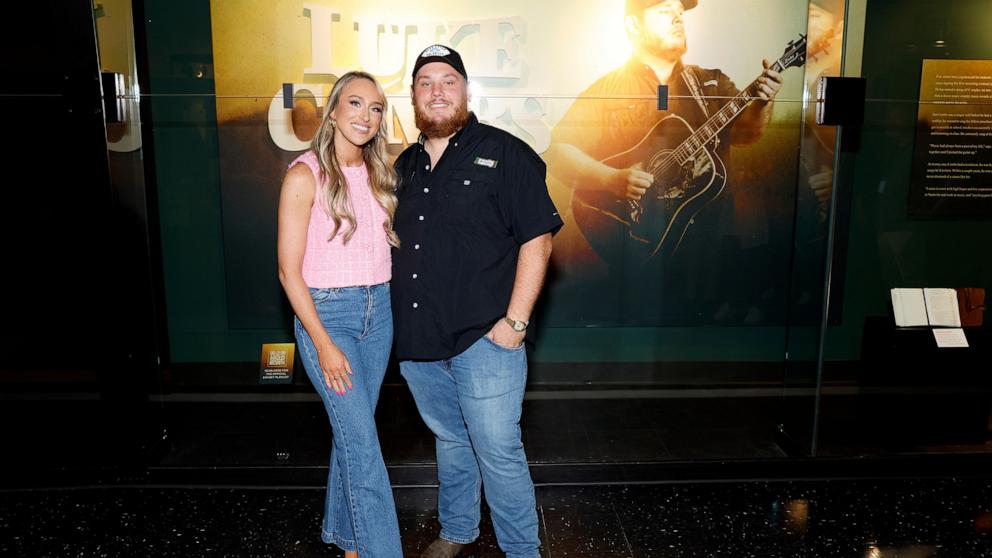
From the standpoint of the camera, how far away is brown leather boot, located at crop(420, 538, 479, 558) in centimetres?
237

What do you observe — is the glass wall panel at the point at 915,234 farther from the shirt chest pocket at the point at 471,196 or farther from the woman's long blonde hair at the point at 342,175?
the woman's long blonde hair at the point at 342,175

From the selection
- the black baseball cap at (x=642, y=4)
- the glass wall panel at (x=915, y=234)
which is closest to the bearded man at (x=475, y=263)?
the glass wall panel at (x=915, y=234)

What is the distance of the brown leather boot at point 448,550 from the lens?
237cm

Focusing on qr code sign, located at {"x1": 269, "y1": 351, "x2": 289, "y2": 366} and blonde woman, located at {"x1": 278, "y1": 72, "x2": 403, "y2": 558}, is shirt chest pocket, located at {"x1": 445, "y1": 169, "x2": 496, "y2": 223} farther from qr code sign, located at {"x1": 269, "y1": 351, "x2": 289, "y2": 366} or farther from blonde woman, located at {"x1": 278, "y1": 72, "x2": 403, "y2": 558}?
qr code sign, located at {"x1": 269, "y1": 351, "x2": 289, "y2": 366}

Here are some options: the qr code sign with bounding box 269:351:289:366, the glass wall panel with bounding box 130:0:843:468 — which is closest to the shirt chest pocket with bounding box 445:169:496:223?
the glass wall panel with bounding box 130:0:843:468

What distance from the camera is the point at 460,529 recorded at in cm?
242

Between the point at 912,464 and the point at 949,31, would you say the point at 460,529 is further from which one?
the point at 949,31

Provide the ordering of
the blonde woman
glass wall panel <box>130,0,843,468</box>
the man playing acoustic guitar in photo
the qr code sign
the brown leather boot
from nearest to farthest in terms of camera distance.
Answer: the blonde woman, the brown leather boot, the qr code sign, glass wall panel <box>130,0,843,468</box>, the man playing acoustic guitar in photo

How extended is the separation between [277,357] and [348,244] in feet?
4.70

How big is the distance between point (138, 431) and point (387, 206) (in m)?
1.82

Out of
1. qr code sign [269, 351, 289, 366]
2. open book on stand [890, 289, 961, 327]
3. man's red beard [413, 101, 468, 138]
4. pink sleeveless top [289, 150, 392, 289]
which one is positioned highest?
man's red beard [413, 101, 468, 138]

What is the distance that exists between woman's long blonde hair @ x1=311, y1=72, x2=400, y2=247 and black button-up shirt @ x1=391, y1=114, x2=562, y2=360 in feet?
0.26

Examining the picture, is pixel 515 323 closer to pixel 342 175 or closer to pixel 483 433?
pixel 483 433

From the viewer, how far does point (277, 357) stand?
322cm
